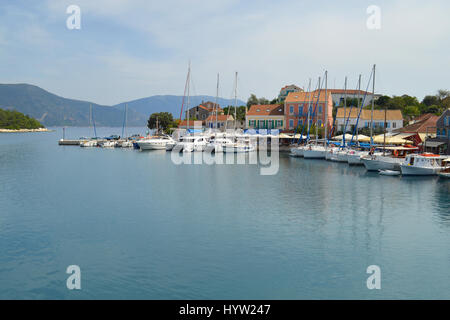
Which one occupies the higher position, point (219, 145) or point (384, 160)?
point (219, 145)

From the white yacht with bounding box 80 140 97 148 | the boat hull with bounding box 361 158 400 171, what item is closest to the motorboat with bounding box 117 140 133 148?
the white yacht with bounding box 80 140 97 148

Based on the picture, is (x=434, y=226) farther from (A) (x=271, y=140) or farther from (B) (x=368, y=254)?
(A) (x=271, y=140)

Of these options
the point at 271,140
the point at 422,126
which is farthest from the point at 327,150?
the point at 271,140

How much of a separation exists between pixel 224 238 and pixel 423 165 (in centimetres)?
3446

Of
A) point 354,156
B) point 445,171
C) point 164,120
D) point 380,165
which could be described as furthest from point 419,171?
point 164,120

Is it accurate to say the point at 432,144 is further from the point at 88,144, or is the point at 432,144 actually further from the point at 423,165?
the point at 88,144

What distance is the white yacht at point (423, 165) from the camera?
48.1m

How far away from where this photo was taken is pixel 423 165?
48312mm

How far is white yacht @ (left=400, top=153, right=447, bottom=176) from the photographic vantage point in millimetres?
48062

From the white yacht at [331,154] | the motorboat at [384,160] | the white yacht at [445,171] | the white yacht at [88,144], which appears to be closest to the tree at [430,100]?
the white yacht at [331,154]

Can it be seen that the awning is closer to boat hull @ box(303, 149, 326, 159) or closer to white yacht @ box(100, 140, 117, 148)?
boat hull @ box(303, 149, 326, 159)

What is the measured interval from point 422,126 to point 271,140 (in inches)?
1348

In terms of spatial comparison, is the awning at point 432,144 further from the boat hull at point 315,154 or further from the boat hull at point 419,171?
the boat hull at point 315,154

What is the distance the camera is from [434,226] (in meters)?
27.4
